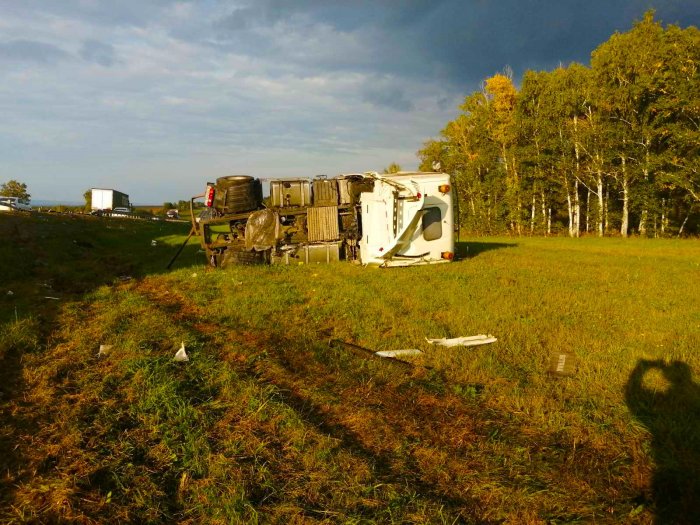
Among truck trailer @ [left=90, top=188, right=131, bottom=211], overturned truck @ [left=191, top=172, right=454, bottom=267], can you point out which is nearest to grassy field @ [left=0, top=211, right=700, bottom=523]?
overturned truck @ [left=191, top=172, right=454, bottom=267]

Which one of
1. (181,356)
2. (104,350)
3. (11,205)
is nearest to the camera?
(181,356)

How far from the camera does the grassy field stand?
3.18 metres

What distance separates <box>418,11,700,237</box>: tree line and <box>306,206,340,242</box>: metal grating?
49.7 ft

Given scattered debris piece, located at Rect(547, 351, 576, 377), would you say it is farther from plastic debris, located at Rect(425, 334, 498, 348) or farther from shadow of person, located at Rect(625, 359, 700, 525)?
plastic debris, located at Rect(425, 334, 498, 348)

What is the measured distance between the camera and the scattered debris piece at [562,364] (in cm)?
558

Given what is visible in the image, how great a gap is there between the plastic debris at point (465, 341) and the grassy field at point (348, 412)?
0.19 metres

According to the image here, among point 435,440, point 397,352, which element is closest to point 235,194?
point 397,352

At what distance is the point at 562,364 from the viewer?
5.83m

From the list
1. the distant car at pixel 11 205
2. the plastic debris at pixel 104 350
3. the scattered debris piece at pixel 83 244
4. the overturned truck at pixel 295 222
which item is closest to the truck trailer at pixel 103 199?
the distant car at pixel 11 205

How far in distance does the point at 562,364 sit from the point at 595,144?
106ft

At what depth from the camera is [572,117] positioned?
3556 cm

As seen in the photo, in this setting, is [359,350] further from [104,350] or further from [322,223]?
[322,223]

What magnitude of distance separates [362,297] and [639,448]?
265 inches

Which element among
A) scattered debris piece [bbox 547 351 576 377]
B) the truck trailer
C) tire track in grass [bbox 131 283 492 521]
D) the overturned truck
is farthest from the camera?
the truck trailer
